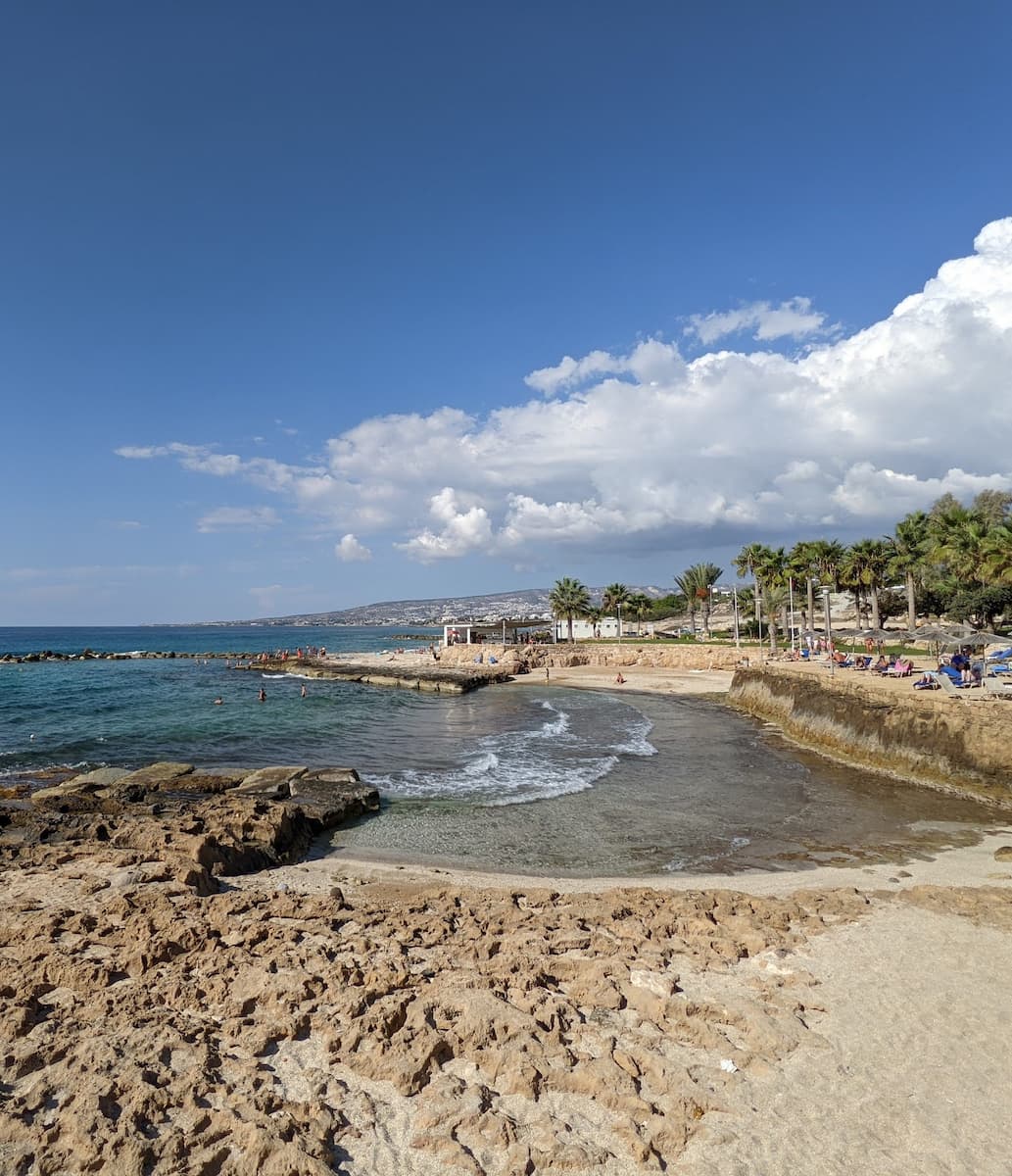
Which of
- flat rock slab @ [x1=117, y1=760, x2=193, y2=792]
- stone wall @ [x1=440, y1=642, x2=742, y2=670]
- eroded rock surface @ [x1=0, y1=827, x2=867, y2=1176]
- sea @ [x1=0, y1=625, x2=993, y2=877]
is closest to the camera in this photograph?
eroded rock surface @ [x1=0, y1=827, x2=867, y2=1176]

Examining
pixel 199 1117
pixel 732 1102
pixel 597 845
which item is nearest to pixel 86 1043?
pixel 199 1117

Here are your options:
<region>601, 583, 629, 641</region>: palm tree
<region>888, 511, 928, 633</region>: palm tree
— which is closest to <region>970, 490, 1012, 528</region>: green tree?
<region>888, 511, 928, 633</region>: palm tree

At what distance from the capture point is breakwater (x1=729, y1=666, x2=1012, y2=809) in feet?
60.3

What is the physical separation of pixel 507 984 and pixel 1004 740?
17864mm

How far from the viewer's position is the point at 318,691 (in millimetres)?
46562

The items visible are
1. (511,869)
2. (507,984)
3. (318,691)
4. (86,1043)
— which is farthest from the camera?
(318,691)

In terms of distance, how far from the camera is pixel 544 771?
2161 cm

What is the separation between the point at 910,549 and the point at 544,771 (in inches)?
1480

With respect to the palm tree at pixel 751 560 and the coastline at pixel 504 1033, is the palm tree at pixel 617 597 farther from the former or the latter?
the coastline at pixel 504 1033

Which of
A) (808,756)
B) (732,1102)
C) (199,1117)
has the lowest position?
(808,756)

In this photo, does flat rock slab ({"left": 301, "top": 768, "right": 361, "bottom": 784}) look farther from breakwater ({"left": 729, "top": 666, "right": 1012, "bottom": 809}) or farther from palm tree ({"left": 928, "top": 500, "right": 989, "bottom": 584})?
palm tree ({"left": 928, "top": 500, "right": 989, "bottom": 584})

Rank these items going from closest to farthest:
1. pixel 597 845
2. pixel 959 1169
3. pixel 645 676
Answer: pixel 959 1169, pixel 597 845, pixel 645 676

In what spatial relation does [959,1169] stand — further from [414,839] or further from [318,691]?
[318,691]

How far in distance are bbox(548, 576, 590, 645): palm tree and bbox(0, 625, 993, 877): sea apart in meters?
28.1
